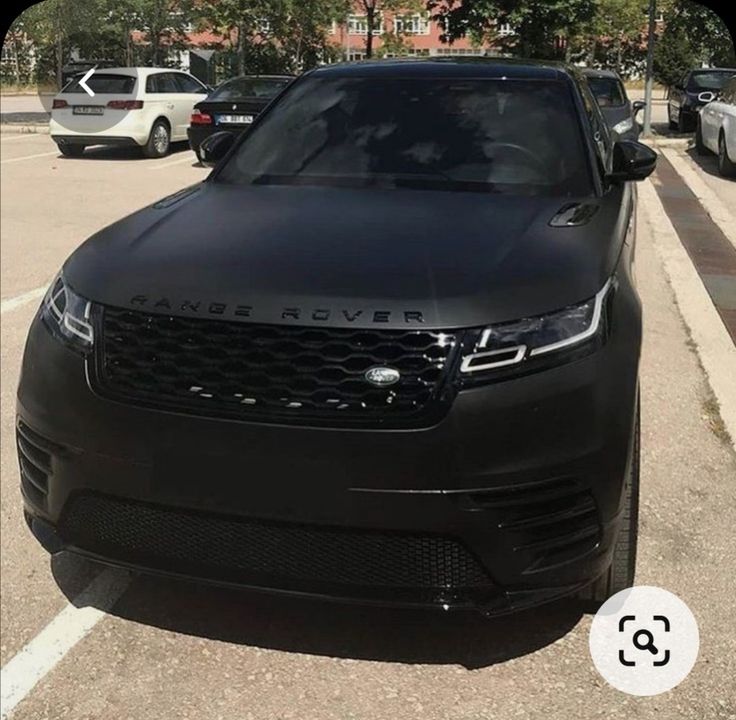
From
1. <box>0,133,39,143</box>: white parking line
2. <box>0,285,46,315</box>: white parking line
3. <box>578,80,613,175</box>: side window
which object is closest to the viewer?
<box>578,80,613,175</box>: side window

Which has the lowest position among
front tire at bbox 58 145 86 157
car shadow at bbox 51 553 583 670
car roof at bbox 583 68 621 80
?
car shadow at bbox 51 553 583 670

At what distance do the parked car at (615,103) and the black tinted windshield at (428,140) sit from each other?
0.29 metres

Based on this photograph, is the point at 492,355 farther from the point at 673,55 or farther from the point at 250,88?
the point at 250,88

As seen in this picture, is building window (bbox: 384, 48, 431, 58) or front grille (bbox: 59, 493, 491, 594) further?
building window (bbox: 384, 48, 431, 58)

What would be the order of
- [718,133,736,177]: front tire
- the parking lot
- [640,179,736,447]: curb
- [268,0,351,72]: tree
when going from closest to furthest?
the parking lot
[268,0,351,72]: tree
[640,179,736,447]: curb
[718,133,736,177]: front tire

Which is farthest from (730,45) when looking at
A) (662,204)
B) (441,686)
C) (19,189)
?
(19,189)

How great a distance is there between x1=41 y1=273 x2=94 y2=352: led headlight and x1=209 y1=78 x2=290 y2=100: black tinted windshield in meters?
1.40

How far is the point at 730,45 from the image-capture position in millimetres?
2320

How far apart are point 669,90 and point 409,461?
2.01 metres

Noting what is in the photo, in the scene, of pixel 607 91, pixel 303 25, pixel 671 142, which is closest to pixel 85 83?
pixel 303 25

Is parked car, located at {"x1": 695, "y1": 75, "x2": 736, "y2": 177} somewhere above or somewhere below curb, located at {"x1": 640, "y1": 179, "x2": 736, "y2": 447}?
above

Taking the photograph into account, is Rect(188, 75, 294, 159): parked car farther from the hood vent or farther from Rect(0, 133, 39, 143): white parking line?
Rect(0, 133, 39, 143): white parking line

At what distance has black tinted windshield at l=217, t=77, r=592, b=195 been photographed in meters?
3.16

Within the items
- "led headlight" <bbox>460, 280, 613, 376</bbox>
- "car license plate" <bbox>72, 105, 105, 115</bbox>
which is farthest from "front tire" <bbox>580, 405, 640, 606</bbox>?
"car license plate" <bbox>72, 105, 105, 115</bbox>
